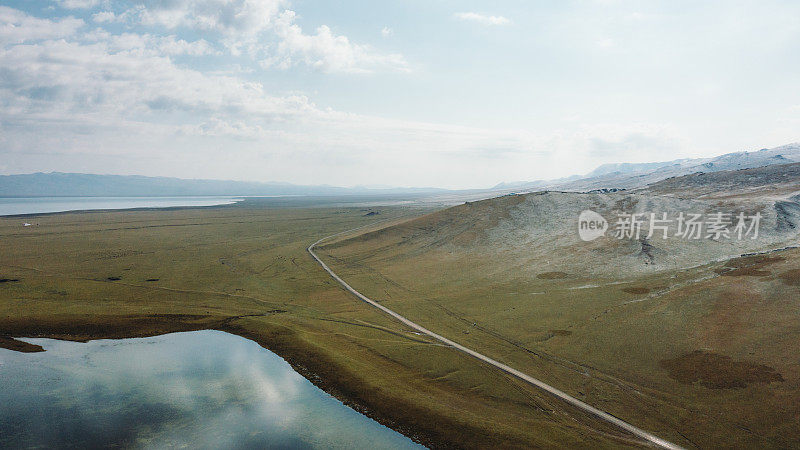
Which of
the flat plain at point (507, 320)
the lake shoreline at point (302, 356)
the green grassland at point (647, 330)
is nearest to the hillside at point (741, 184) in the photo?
the flat plain at point (507, 320)

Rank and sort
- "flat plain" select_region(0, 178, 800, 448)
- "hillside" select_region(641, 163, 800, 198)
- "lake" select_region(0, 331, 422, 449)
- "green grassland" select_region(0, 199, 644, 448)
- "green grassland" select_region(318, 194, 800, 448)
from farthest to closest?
"hillside" select_region(641, 163, 800, 198) → "flat plain" select_region(0, 178, 800, 448) → "green grassland" select_region(318, 194, 800, 448) → "green grassland" select_region(0, 199, 644, 448) → "lake" select_region(0, 331, 422, 449)

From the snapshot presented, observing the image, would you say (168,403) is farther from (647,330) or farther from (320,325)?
(647,330)

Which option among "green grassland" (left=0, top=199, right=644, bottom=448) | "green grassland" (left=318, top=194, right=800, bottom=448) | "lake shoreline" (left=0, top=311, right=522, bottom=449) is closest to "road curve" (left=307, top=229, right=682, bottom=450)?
"green grassland" (left=318, top=194, right=800, bottom=448)

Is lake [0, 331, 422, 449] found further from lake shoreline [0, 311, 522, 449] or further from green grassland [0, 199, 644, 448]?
green grassland [0, 199, 644, 448]

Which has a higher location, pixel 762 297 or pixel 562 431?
pixel 762 297

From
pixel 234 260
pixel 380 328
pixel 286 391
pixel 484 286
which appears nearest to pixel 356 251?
pixel 234 260

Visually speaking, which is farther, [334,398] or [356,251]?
[356,251]

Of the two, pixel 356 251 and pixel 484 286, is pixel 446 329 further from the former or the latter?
pixel 356 251
